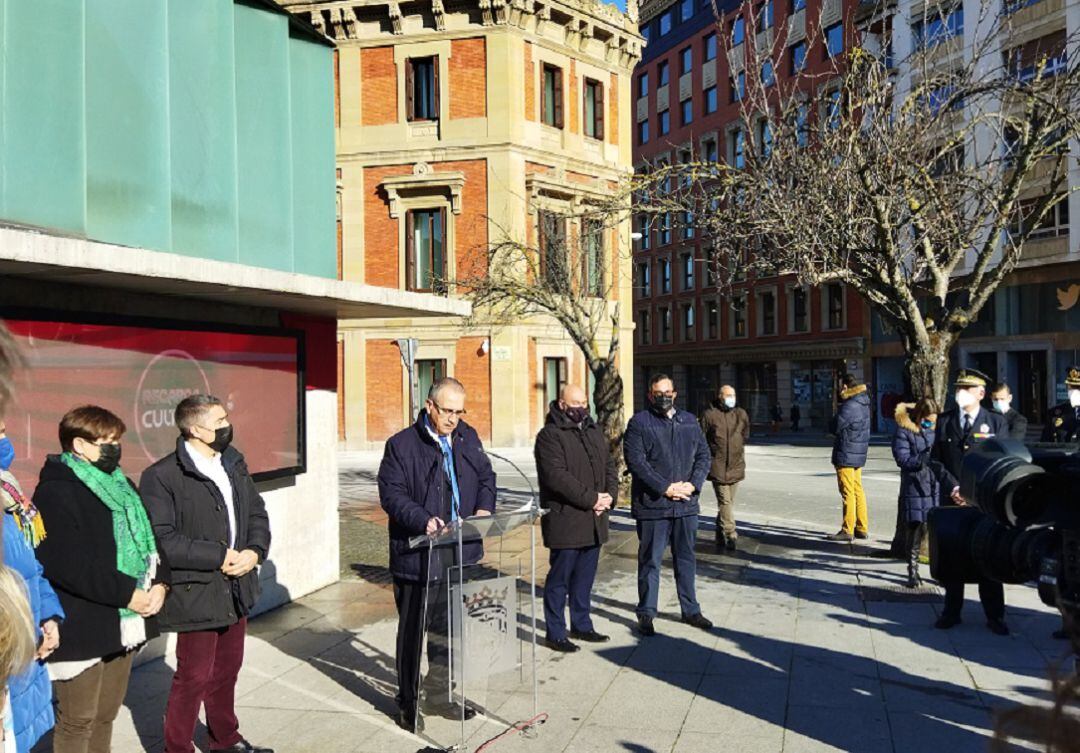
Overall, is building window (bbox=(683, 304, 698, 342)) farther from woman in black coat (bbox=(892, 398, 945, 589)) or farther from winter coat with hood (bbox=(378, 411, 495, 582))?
winter coat with hood (bbox=(378, 411, 495, 582))

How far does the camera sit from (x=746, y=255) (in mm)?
13531

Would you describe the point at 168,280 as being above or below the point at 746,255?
below

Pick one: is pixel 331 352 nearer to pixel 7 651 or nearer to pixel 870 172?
pixel 870 172

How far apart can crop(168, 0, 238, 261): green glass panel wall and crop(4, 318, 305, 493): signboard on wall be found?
71 centimetres

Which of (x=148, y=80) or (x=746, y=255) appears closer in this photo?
(x=148, y=80)

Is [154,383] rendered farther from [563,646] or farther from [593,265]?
[593,265]

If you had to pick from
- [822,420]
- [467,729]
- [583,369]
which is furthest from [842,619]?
[822,420]


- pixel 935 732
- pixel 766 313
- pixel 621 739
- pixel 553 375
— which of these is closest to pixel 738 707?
pixel 621 739

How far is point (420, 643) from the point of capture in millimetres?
4980

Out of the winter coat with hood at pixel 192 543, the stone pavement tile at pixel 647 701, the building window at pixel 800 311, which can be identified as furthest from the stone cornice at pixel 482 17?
the winter coat with hood at pixel 192 543

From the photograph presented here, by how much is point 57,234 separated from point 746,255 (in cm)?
1000

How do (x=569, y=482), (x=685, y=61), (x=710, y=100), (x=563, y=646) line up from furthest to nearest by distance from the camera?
(x=685, y=61)
(x=710, y=100)
(x=569, y=482)
(x=563, y=646)

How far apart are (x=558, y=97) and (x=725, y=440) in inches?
793

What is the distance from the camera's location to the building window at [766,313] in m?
45.4
